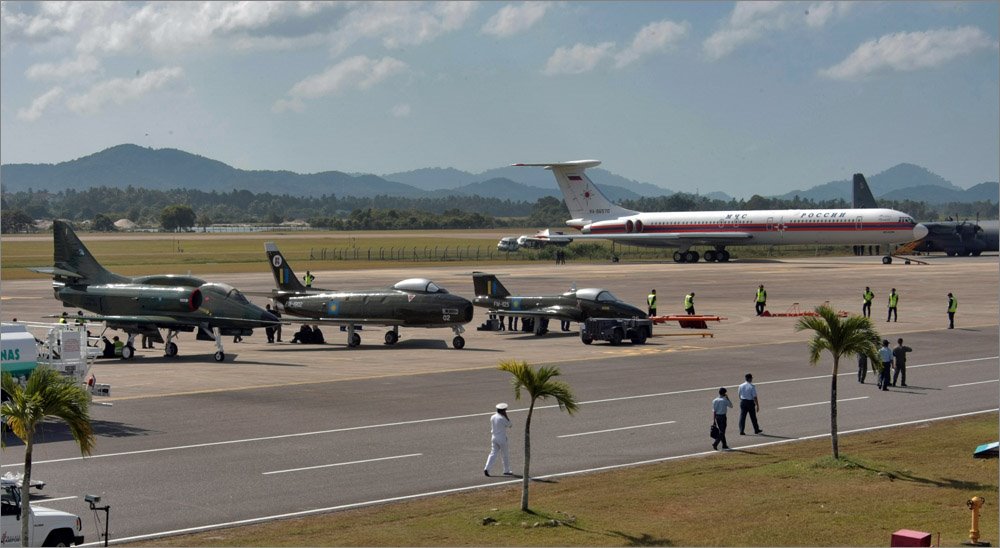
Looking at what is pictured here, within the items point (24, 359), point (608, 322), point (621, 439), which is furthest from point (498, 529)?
point (608, 322)

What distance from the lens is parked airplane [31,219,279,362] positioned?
4497 centimetres

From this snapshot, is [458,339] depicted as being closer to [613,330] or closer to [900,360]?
[613,330]

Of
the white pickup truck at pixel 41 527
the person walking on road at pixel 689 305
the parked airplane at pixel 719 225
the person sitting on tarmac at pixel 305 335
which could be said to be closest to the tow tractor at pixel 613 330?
the person walking on road at pixel 689 305

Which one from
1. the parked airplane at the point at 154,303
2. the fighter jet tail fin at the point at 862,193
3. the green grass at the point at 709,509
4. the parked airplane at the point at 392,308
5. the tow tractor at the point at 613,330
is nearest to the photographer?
the green grass at the point at 709,509

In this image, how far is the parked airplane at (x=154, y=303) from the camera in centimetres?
4497

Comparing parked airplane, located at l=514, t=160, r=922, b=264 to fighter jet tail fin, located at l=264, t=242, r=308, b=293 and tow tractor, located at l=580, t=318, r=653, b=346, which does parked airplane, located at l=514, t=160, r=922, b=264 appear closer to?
tow tractor, located at l=580, t=318, r=653, b=346

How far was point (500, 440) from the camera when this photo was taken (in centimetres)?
2480

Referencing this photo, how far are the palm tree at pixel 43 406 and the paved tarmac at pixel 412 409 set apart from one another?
8.66ft

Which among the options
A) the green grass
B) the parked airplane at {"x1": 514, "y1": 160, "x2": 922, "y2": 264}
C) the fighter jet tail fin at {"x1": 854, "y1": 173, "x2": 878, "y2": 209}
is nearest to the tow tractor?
the green grass

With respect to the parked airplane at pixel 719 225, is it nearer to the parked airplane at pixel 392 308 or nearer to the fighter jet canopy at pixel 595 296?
the fighter jet canopy at pixel 595 296

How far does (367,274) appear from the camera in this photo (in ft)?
311

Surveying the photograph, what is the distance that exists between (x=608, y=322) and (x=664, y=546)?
29283 millimetres

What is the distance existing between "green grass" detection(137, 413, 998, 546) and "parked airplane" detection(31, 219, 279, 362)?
24118 mm

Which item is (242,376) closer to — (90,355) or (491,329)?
(90,355)
